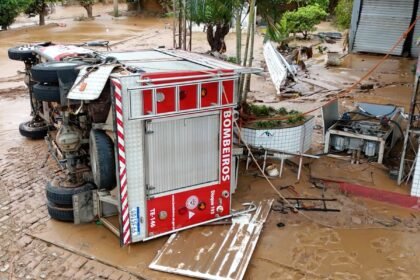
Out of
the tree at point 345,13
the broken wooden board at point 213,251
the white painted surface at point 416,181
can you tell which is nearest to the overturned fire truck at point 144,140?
the broken wooden board at point 213,251

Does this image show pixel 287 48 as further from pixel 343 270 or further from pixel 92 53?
pixel 343 270

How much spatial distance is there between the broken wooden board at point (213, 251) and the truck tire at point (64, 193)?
1.50 m

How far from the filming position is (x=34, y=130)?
10133 millimetres

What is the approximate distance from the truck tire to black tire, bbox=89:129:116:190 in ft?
1.90

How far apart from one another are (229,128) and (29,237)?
10.8 feet

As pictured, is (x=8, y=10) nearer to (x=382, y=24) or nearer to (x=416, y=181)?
(x=382, y=24)

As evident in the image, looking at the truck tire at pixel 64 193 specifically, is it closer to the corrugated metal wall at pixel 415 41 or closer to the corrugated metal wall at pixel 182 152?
the corrugated metal wall at pixel 182 152

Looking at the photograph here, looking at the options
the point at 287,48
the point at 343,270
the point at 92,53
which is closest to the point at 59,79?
the point at 92,53

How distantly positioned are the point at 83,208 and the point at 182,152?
5.94 feet

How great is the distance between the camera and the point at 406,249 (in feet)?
20.2

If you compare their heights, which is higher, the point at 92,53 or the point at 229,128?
the point at 92,53

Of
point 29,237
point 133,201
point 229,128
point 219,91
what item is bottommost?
point 29,237

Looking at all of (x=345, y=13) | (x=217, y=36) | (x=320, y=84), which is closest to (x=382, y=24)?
(x=345, y=13)

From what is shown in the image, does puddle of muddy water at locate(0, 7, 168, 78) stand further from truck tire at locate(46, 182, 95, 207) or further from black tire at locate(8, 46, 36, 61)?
truck tire at locate(46, 182, 95, 207)
